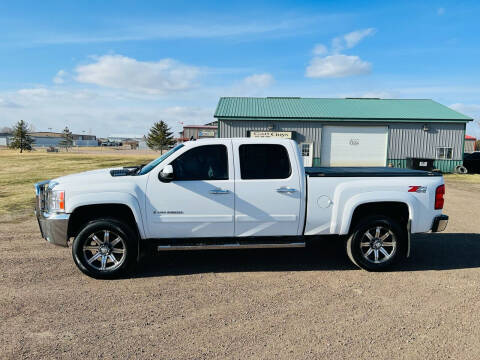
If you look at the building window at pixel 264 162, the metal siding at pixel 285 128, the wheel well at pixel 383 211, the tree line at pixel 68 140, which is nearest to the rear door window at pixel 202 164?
the building window at pixel 264 162

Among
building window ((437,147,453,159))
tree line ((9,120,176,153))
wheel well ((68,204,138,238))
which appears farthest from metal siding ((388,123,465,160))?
tree line ((9,120,176,153))

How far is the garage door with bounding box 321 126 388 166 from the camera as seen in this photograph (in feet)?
77.0

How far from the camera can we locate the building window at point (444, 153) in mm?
24141

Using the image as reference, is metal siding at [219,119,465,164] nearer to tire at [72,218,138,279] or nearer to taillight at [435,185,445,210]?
taillight at [435,185,445,210]

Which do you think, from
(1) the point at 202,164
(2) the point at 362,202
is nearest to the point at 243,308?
(1) the point at 202,164

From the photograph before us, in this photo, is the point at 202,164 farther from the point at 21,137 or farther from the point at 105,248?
the point at 21,137

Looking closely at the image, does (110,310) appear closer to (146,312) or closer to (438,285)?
(146,312)

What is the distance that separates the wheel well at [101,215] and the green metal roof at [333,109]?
1825 centimetres

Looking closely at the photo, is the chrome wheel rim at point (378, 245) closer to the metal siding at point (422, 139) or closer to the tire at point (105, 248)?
the tire at point (105, 248)

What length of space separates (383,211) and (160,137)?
208ft

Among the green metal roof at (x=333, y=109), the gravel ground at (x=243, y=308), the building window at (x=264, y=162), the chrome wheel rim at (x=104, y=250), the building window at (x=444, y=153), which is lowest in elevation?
the gravel ground at (x=243, y=308)

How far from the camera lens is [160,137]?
66.2 m

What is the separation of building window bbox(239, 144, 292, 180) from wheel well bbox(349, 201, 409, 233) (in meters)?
1.33

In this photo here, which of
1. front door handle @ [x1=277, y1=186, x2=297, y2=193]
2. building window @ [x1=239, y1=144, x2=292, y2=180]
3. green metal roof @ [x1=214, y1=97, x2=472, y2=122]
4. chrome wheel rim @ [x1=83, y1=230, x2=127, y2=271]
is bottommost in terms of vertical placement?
chrome wheel rim @ [x1=83, y1=230, x2=127, y2=271]
